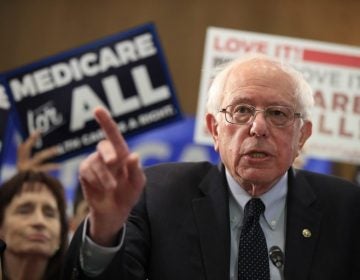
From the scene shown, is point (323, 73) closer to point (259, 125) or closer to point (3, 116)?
point (3, 116)

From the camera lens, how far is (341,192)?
1.79 metres

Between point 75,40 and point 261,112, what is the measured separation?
2814mm

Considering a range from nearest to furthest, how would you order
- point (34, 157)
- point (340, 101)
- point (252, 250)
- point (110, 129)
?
1. point (110, 129)
2. point (252, 250)
3. point (34, 157)
4. point (340, 101)

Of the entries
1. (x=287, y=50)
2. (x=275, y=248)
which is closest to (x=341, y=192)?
(x=275, y=248)

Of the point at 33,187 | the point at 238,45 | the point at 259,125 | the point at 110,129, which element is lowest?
the point at 33,187

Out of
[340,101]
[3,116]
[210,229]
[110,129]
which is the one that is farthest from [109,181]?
[340,101]

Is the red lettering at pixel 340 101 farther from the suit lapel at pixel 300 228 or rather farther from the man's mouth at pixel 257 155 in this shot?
the man's mouth at pixel 257 155

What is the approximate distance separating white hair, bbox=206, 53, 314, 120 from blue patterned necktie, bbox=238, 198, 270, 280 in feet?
1.16

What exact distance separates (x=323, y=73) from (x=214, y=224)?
2549 millimetres

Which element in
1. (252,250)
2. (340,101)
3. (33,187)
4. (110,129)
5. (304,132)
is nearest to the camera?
(110,129)

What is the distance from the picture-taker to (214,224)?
64.7 inches

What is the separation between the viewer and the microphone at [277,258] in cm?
160

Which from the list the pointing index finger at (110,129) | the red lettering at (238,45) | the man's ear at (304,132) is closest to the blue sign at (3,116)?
the red lettering at (238,45)

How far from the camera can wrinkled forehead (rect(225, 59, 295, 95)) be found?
171cm
